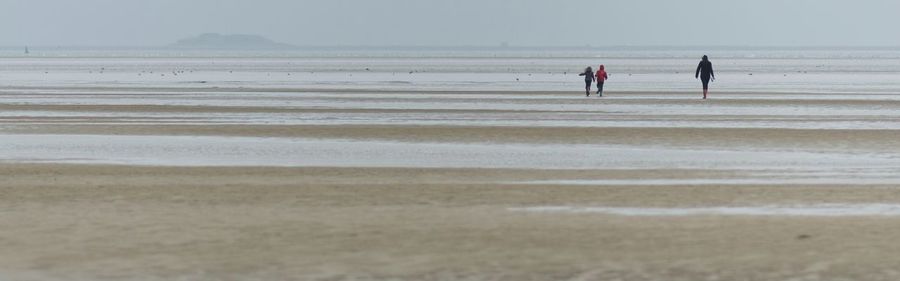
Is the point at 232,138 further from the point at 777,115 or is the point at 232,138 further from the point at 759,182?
the point at 777,115

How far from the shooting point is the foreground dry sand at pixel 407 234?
1062 cm

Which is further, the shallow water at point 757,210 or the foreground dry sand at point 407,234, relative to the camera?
the shallow water at point 757,210

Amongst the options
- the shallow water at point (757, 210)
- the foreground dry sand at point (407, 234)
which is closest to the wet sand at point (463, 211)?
the foreground dry sand at point (407, 234)

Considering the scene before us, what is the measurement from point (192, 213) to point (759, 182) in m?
6.75

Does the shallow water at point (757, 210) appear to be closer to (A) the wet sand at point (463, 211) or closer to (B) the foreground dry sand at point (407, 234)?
(A) the wet sand at point (463, 211)

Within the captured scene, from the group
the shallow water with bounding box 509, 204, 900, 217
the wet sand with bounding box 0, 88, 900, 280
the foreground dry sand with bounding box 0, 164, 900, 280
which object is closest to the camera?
the foreground dry sand with bounding box 0, 164, 900, 280

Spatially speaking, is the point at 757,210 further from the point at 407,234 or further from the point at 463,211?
the point at 407,234

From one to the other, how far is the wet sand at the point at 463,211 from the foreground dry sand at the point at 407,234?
0.09ft

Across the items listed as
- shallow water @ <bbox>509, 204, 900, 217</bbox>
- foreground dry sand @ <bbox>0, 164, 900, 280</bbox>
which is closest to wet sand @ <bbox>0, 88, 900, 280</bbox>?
foreground dry sand @ <bbox>0, 164, 900, 280</bbox>

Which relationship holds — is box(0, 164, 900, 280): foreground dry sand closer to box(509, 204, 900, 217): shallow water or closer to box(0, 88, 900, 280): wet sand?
box(0, 88, 900, 280): wet sand

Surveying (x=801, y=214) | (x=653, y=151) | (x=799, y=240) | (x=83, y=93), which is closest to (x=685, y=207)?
(x=801, y=214)

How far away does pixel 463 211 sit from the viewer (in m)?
14.4

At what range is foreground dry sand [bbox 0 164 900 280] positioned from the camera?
10617 mm

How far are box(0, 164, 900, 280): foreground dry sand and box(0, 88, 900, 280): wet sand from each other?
1.0 inches
